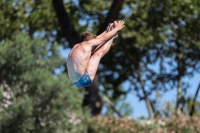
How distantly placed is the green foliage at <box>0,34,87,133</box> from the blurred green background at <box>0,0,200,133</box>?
0.02 meters

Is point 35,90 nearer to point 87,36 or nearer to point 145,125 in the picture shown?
point 145,125

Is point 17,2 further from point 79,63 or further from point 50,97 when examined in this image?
point 79,63

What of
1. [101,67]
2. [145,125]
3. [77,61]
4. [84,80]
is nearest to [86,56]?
[77,61]

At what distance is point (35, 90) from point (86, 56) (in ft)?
31.9

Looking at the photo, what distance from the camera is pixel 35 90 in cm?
1567

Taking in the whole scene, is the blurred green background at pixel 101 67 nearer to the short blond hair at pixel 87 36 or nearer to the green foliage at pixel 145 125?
the green foliage at pixel 145 125

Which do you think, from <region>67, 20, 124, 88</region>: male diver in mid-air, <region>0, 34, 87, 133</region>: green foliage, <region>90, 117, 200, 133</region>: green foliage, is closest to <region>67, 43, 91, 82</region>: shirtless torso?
<region>67, 20, 124, 88</region>: male diver in mid-air

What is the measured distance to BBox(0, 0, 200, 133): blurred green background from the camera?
15.3 metres

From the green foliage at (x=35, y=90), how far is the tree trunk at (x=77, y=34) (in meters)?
3.62

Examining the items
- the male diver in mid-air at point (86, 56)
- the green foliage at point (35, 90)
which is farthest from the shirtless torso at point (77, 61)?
the green foliage at point (35, 90)

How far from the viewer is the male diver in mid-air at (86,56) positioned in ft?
19.9

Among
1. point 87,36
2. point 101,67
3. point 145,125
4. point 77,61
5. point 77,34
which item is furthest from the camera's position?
point 101,67

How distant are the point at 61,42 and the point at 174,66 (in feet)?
15.5

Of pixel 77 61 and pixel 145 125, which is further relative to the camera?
pixel 145 125
